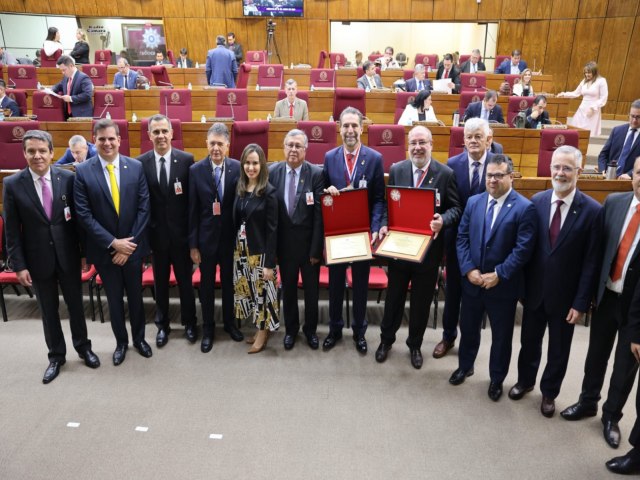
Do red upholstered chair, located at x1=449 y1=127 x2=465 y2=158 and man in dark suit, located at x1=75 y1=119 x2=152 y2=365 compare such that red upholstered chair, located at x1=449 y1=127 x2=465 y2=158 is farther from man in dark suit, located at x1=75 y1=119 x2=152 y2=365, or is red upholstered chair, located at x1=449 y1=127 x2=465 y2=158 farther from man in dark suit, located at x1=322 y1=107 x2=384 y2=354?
man in dark suit, located at x1=75 y1=119 x2=152 y2=365

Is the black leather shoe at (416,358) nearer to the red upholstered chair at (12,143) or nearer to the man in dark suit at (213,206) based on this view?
the man in dark suit at (213,206)

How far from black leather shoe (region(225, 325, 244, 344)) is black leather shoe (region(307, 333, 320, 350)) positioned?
51 cm

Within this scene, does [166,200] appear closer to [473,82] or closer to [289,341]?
[289,341]

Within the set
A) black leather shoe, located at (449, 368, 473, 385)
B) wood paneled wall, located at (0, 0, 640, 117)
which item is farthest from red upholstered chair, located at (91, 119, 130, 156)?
wood paneled wall, located at (0, 0, 640, 117)

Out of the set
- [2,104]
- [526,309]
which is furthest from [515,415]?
[2,104]

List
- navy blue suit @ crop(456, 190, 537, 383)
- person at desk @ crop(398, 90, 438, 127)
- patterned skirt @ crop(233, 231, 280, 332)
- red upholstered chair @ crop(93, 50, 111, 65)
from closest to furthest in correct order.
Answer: navy blue suit @ crop(456, 190, 537, 383) < patterned skirt @ crop(233, 231, 280, 332) < person at desk @ crop(398, 90, 438, 127) < red upholstered chair @ crop(93, 50, 111, 65)

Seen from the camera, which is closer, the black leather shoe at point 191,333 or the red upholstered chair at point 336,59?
the black leather shoe at point 191,333

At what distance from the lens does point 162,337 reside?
3.45 m

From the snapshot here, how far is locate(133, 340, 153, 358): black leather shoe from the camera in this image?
329 cm

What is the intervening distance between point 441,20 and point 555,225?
11.7 meters

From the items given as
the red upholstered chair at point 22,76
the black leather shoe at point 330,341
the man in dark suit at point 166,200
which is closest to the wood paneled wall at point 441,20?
the red upholstered chair at point 22,76

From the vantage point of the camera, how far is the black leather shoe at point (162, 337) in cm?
342

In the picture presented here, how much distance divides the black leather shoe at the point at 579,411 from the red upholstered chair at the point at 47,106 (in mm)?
6689

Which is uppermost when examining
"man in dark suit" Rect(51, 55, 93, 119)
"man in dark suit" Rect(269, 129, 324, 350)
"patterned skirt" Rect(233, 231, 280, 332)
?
"man in dark suit" Rect(51, 55, 93, 119)
